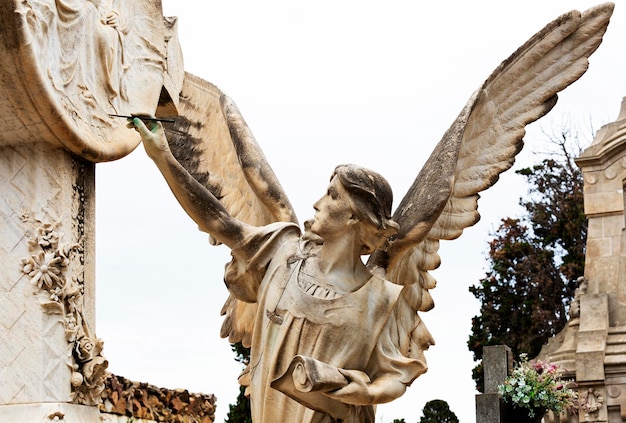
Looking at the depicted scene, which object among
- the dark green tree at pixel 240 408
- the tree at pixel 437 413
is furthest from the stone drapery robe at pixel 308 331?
the tree at pixel 437 413

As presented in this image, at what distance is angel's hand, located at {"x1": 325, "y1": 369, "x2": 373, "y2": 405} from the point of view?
4.26 m

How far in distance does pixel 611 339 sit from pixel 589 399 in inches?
39.0

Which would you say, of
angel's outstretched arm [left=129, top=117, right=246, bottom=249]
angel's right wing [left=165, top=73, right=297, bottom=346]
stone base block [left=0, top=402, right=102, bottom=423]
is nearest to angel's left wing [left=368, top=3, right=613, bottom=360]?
angel's right wing [left=165, top=73, right=297, bottom=346]

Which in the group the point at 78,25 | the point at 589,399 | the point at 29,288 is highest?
the point at 589,399

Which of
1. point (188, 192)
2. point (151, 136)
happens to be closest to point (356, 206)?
point (188, 192)

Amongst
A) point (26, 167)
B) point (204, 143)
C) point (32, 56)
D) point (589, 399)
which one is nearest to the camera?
point (32, 56)

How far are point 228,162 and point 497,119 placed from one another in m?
1.42

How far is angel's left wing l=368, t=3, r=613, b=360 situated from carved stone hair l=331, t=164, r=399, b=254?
3.40ft

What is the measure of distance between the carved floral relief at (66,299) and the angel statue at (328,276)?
22.4 inches

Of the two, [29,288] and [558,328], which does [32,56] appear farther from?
[558,328]

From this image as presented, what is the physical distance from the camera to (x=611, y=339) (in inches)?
651

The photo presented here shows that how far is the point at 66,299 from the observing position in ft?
15.4

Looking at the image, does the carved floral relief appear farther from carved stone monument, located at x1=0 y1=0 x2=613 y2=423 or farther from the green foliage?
the green foliage

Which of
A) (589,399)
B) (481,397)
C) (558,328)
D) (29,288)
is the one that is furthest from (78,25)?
(558,328)
